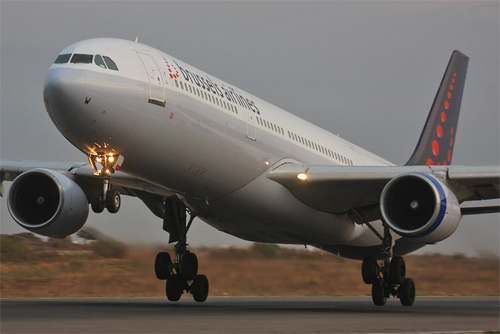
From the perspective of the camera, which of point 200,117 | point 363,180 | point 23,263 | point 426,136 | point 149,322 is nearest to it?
point 149,322

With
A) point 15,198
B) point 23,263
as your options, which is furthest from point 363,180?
point 23,263

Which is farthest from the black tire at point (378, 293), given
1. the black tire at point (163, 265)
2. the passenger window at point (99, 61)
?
the passenger window at point (99, 61)

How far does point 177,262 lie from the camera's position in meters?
23.1

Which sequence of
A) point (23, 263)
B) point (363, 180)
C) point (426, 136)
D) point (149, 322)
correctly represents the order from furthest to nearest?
1. point (426, 136)
2. point (23, 263)
3. point (363, 180)
4. point (149, 322)

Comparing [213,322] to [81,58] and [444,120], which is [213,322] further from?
[444,120]

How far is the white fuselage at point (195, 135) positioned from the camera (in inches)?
657

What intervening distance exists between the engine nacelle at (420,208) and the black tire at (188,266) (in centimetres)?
589

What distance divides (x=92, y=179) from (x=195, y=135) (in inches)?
193

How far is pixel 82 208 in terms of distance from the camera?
21.9m

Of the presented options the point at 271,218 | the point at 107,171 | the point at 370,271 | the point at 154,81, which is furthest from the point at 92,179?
the point at 370,271

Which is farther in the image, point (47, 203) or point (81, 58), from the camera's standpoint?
point (47, 203)

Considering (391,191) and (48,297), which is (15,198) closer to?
(48,297)

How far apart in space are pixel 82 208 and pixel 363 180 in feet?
22.7

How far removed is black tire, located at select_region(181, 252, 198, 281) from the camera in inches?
907
